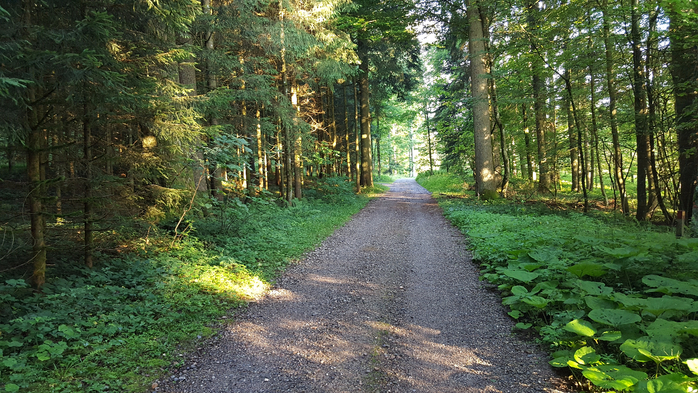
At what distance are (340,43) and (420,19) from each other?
438cm

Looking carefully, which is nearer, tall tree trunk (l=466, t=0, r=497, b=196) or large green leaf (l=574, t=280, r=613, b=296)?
large green leaf (l=574, t=280, r=613, b=296)

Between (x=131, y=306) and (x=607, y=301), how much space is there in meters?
5.57

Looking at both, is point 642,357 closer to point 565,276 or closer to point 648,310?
point 648,310

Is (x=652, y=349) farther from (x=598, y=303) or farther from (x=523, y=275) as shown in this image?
(x=523, y=275)

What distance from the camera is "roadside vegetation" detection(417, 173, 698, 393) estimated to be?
8.86 feet

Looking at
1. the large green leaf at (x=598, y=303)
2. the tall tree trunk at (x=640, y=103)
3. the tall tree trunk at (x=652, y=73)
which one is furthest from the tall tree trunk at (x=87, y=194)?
the tall tree trunk at (x=652, y=73)

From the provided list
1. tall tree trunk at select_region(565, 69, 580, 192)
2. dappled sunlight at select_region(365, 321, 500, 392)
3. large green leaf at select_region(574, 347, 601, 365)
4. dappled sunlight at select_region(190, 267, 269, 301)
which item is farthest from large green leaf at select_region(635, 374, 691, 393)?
tall tree trunk at select_region(565, 69, 580, 192)

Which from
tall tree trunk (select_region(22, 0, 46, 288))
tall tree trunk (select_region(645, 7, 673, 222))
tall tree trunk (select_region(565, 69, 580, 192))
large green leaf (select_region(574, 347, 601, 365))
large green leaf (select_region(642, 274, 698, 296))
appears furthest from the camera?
tall tree trunk (select_region(565, 69, 580, 192))

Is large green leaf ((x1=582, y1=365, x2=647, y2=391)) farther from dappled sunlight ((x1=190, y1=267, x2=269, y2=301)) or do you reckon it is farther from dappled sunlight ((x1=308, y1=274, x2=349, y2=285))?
dappled sunlight ((x1=190, y1=267, x2=269, y2=301))

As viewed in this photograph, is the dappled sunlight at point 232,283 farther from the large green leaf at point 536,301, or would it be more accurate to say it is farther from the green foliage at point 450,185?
the green foliage at point 450,185

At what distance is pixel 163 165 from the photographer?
19.5 ft

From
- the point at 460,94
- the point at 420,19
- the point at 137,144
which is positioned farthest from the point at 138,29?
the point at 460,94

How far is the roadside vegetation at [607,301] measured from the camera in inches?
106

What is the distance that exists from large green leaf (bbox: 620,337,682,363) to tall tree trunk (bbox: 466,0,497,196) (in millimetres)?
11659
